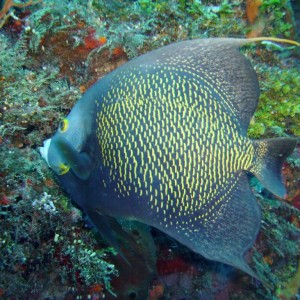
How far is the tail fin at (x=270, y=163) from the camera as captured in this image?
73.2 inches

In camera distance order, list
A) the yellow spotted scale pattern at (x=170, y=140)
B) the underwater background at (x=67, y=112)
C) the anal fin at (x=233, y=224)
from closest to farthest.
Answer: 1. the yellow spotted scale pattern at (x=170, y=140)
2. the anal fin at (x=233, y=224)
3. the underwater background at (x=67, y=112)

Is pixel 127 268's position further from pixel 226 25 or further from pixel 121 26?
pixel 226 25

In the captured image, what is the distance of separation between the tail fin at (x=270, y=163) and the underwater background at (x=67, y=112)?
103 centimetres

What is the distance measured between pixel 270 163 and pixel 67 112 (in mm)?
1815

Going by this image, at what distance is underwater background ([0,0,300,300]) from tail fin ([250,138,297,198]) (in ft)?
3.36

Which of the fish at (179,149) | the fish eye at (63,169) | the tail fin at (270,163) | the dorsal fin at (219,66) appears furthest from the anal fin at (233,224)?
the fish eye at (63,169)

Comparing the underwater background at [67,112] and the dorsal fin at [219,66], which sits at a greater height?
the dorsal fin at [219,66]

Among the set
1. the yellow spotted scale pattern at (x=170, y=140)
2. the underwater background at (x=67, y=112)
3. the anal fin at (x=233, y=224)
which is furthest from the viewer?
the underwater background at (x=67, y=112)

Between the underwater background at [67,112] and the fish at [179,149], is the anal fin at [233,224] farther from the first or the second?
the underwater background at [67,112]

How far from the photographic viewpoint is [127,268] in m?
2.79

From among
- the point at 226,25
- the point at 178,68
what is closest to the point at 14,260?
the point at 178,68

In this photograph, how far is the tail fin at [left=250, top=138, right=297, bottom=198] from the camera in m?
1.86

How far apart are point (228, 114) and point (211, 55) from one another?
406 mm

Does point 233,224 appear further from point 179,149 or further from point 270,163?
point 179,149
